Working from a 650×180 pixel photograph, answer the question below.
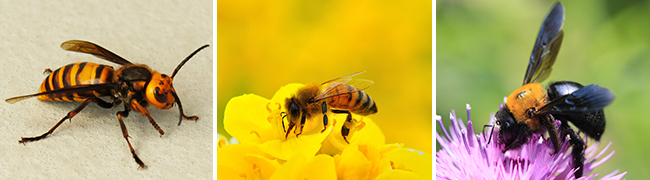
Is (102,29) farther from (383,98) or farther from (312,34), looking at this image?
(383,98)

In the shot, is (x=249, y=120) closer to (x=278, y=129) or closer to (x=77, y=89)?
(x=278, y=129)

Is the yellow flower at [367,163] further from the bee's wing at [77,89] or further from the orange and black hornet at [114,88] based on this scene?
the bee's wing at [77,89]

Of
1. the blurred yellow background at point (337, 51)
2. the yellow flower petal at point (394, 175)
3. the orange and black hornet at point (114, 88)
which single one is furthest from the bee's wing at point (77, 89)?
the yellow flower petal at point (394, 175)

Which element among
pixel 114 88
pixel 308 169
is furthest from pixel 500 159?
pixel 114 88

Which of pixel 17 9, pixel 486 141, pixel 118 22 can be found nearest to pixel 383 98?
pixel 486 141

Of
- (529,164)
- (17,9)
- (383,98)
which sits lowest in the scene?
(529,164)

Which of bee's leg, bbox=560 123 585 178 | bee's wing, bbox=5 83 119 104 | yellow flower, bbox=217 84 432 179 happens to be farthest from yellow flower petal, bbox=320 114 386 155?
bee's wing, bbox=5 83 119 104

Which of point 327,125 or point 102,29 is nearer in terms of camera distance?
point 327,125
